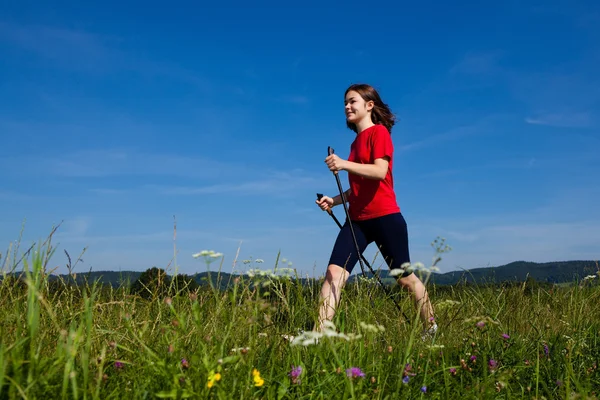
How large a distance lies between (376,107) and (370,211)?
115 cm

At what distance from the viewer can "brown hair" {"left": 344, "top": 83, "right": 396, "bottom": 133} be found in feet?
18.0

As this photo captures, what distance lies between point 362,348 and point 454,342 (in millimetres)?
1286

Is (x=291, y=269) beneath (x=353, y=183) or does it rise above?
beneath

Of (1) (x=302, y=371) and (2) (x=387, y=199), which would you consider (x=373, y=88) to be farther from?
(1) (x=302, y=371)

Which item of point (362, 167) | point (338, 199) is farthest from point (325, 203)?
point (362, 167)

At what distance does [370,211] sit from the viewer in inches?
199

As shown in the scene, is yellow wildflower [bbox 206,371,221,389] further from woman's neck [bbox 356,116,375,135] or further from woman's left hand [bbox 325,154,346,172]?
woman's neck [bbox 356,116,375,135]

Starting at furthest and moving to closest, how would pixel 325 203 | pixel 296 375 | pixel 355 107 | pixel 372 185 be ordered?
pixel 355 107, pixel 325 203, pixel 372 185, pixel 296 375

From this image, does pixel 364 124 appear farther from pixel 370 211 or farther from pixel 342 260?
pixel 342 260

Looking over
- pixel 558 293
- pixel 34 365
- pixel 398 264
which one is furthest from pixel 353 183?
pixel 558 293

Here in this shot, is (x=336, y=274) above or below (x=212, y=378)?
above

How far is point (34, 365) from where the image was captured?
2.15 metres

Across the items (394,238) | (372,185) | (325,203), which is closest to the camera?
(394,238)

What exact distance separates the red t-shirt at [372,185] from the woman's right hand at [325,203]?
0.62 feet
